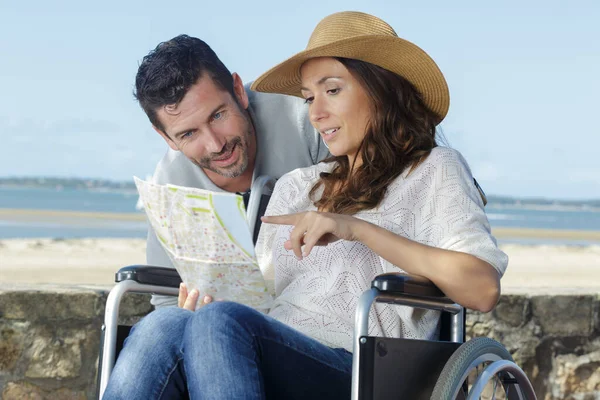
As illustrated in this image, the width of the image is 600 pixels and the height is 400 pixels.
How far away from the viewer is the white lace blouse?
6.77 ft

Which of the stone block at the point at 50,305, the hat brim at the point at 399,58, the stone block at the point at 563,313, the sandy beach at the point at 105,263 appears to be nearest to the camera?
the hat brim at the point at 399,58

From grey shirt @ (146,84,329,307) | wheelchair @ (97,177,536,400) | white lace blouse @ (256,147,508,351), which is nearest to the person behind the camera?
wheelchair @ (97,177,536,400)

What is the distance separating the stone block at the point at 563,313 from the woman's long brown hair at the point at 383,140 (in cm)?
113

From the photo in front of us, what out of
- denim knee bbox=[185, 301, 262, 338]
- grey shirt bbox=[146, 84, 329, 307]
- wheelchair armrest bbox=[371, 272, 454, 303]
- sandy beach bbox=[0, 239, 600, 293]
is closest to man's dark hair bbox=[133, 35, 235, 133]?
grey shirt bbox=[146, 84, 329, 307]

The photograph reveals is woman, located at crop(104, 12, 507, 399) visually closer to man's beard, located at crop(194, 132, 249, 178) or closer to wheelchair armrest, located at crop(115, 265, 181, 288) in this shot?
wheelchair armrest, located at crop(115, 265, 181, 288)

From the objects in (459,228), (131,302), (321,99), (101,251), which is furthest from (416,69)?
(101,251)

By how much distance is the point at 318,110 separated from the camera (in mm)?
2277

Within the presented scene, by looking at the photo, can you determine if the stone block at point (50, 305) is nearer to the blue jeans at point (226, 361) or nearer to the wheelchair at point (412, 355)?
the wheelchair at point (412, 355)

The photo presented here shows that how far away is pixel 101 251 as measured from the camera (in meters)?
11.7

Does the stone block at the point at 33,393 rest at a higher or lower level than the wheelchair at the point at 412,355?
lower

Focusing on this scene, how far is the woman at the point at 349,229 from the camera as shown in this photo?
1.88m

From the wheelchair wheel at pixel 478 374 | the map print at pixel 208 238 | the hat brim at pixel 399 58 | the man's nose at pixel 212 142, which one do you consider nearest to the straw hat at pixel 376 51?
the hat brim at pixel 399 58

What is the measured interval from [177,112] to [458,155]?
973mm

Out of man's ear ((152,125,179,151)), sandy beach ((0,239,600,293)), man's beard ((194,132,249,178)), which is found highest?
man's ear ((152,125,179,151))
